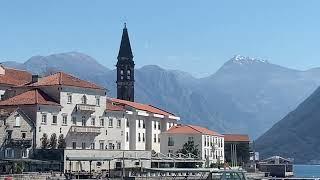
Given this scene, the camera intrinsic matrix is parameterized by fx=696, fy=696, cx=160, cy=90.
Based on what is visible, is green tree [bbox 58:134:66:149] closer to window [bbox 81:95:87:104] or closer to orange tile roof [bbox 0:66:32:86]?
window [bbox 81:95:87:104]

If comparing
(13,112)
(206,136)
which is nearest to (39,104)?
(13,112)

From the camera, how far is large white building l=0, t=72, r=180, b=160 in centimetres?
9926

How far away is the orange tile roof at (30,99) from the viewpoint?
99.0 meters

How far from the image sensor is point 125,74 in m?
176

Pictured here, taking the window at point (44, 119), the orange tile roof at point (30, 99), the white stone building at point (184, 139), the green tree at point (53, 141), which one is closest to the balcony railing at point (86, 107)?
the orange tile roof at point (30, 99)

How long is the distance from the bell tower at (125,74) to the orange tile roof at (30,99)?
69.8 metres

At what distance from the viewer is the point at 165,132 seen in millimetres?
138125

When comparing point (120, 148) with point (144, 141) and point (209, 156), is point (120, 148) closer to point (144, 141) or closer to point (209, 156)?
point (144, 141)

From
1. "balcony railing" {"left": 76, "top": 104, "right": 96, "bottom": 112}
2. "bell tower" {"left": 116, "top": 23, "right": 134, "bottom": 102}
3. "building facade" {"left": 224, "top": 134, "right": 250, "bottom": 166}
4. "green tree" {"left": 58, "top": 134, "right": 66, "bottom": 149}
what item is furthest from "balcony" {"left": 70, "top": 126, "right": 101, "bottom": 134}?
"bell tower" {"left": 116, "top": 23, "right": 134, "bottom": 102}

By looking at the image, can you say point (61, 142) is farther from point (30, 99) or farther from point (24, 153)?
point (30, 99)

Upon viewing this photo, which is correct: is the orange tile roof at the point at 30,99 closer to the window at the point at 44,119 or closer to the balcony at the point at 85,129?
the window at the point at 44,119

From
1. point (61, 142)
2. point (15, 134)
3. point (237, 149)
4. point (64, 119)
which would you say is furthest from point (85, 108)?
point (237, 149)

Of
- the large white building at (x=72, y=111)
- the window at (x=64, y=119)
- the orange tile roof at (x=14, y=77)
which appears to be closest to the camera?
the large white building at (x=72, y=111)

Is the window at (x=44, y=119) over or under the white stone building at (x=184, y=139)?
over
